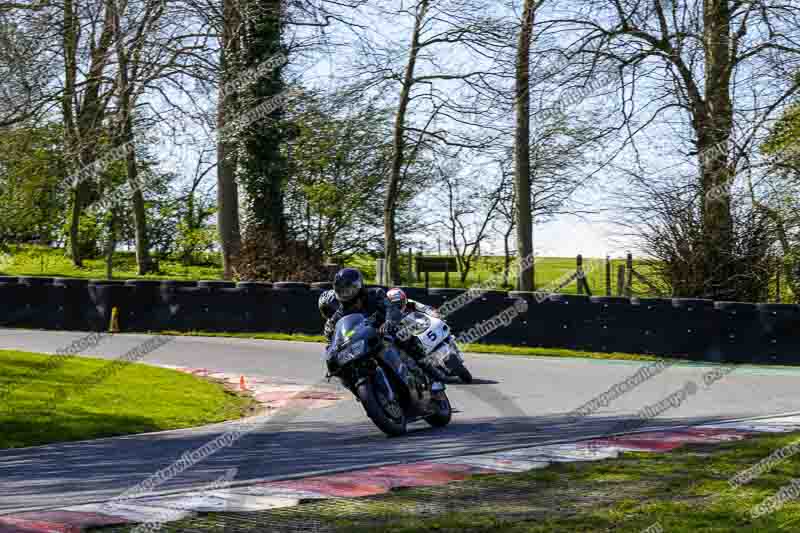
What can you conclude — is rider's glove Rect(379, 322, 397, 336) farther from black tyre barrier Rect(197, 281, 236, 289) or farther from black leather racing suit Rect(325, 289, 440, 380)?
black tyre barrier Rect(197, 281, 236, 289)

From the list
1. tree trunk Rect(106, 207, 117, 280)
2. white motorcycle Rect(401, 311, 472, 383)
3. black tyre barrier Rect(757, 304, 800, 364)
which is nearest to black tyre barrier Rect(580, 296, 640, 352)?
black tyre barrier Rect(757, 304, 800, 364)

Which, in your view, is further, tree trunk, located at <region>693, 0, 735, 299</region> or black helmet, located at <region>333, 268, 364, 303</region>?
tree trunk, located at <region>693, 0, 735, 299</region>

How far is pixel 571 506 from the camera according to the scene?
292 inches

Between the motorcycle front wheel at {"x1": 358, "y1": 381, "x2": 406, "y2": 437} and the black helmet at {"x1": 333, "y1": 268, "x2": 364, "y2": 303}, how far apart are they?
2.80ft

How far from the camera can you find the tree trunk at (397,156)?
3030 cm

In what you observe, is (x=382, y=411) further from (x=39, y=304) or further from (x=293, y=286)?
(x=39, y=304)

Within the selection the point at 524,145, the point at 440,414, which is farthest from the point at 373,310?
the point at 524,145

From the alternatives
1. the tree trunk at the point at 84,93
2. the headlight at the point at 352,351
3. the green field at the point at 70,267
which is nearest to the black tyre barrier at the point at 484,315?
the tree trunk at the point at 84,93

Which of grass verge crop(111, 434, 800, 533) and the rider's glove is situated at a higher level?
the rider's glove

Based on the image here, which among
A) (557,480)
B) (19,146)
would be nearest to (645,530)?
(557,480)

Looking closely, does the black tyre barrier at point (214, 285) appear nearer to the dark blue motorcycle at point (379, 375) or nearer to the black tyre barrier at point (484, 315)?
the black tyre barrier at point (484, 315)

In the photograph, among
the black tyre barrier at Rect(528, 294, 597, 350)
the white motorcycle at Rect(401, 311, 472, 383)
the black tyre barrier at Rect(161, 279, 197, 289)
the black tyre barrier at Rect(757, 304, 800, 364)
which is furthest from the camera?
the black tyre barrier at Rect(161, 279, 197, 289)

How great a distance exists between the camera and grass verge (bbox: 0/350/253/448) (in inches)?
476

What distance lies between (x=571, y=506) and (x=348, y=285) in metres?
4.20
